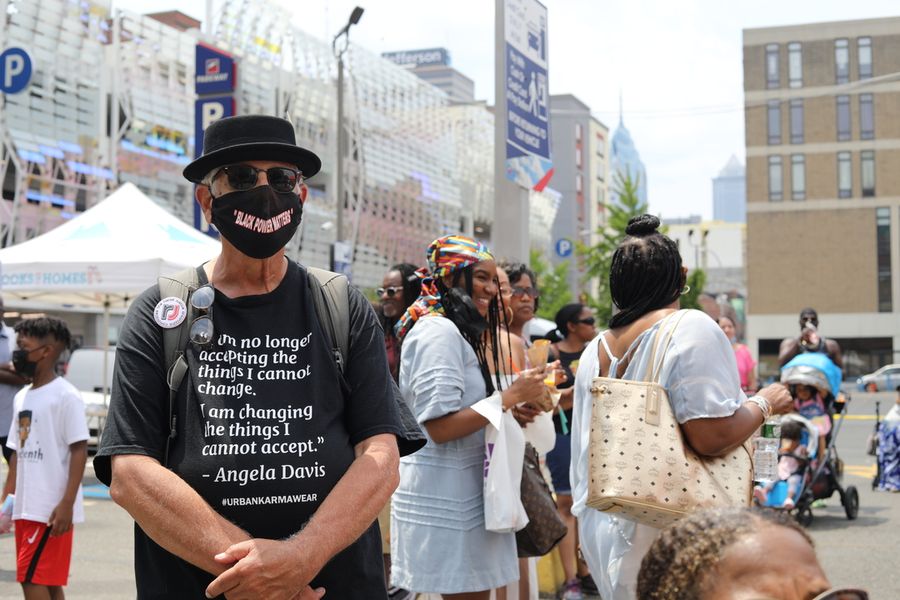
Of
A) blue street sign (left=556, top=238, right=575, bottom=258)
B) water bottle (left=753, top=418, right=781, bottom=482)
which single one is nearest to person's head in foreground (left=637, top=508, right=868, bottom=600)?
water bottle (left=753, top=418, right=781, bottom=482)

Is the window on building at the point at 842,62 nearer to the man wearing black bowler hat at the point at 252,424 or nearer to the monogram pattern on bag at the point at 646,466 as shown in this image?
the monogram pattern on bag at the point at 646,466

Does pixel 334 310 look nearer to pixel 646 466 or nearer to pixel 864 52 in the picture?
pixel 646 466

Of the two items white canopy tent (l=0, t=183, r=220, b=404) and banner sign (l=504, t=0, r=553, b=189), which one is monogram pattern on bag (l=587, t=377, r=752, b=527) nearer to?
banner sign (l=504, t=0, r=553, b=189)

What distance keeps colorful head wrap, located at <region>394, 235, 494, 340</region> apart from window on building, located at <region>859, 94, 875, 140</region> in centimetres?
6480

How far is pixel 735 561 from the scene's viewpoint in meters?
1.56

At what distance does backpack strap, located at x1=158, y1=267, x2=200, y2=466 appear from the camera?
2521mm

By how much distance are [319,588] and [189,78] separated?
1547 inches

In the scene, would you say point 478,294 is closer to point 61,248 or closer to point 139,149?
point 61,248

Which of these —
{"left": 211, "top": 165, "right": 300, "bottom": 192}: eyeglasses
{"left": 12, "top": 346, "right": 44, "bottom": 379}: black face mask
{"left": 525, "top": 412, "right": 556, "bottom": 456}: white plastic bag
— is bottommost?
{"left": 525, "top": 412, "right": 556, "bottom": 456}: white plastic bag

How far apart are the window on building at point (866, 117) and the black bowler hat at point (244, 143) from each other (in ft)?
219

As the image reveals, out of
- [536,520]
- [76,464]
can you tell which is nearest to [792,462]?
[536,520]

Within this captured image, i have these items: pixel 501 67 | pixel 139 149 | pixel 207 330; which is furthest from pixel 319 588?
pixel 139 149

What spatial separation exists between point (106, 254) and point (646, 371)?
339 inches

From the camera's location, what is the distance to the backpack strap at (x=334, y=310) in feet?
8.75
